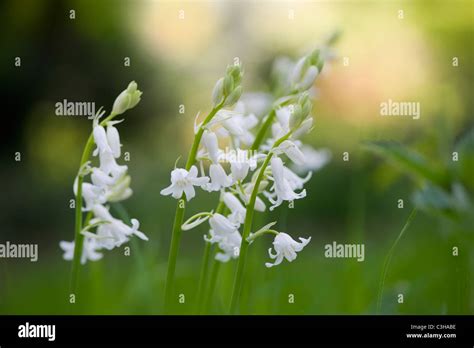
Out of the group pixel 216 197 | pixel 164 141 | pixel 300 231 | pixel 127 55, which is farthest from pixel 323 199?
pixel 127 55

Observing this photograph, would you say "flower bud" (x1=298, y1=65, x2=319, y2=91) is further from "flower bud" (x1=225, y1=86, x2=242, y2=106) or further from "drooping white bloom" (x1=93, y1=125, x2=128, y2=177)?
"drooping white bloom" (x1=93, y1=125, x2=128, y2=177)

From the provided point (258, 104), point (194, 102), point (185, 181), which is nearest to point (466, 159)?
point (185, 181)

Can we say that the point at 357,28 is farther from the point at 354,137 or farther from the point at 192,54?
the point at 192,54

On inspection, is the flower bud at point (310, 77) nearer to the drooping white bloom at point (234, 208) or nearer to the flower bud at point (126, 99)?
the drooping white bloom at point (234, 208)

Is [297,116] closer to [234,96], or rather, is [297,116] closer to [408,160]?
[234,96]

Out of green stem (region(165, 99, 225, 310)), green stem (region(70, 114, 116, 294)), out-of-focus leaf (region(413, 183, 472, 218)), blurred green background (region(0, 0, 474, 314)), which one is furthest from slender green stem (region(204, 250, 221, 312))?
blurred green background (region(0, 0, 474, 314))
